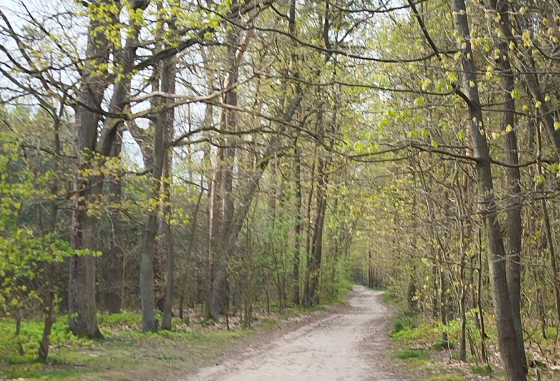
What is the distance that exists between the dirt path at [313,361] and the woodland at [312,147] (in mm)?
1907

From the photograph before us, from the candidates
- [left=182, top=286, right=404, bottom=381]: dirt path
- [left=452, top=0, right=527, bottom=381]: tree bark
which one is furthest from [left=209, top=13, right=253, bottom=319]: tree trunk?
[left=452, top=0, right=527, bottom=381]: tree bark

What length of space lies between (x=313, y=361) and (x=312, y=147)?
193 inches

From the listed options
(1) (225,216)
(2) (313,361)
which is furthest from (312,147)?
(1) (225,216)

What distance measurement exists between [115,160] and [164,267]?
10185 millimetres

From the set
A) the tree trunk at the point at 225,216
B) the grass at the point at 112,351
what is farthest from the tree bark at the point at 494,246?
the tree trunk at the point at 225,216

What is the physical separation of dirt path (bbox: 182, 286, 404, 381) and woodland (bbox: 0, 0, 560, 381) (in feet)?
6.26

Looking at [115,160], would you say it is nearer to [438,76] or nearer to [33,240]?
[33,240]

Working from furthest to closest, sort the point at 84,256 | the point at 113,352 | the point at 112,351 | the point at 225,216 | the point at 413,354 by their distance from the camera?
the point at 225,216 → the point at 84,256 → the point at 413,354 → the point at 112,351 → the point at 113,352

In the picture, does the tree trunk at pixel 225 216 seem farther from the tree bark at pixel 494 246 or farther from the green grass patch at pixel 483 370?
the tree bark at pixel 494 246

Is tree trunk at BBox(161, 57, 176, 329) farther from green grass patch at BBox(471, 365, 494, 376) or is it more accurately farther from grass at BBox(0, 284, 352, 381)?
green grass patch at BBox(471, 365, 494, 376)

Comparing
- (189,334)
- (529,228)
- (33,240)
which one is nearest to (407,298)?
(189,334)

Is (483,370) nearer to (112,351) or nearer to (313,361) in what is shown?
(313,361)

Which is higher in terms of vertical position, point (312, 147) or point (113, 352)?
point (312, 147)

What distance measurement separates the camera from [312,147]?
12266 mm
